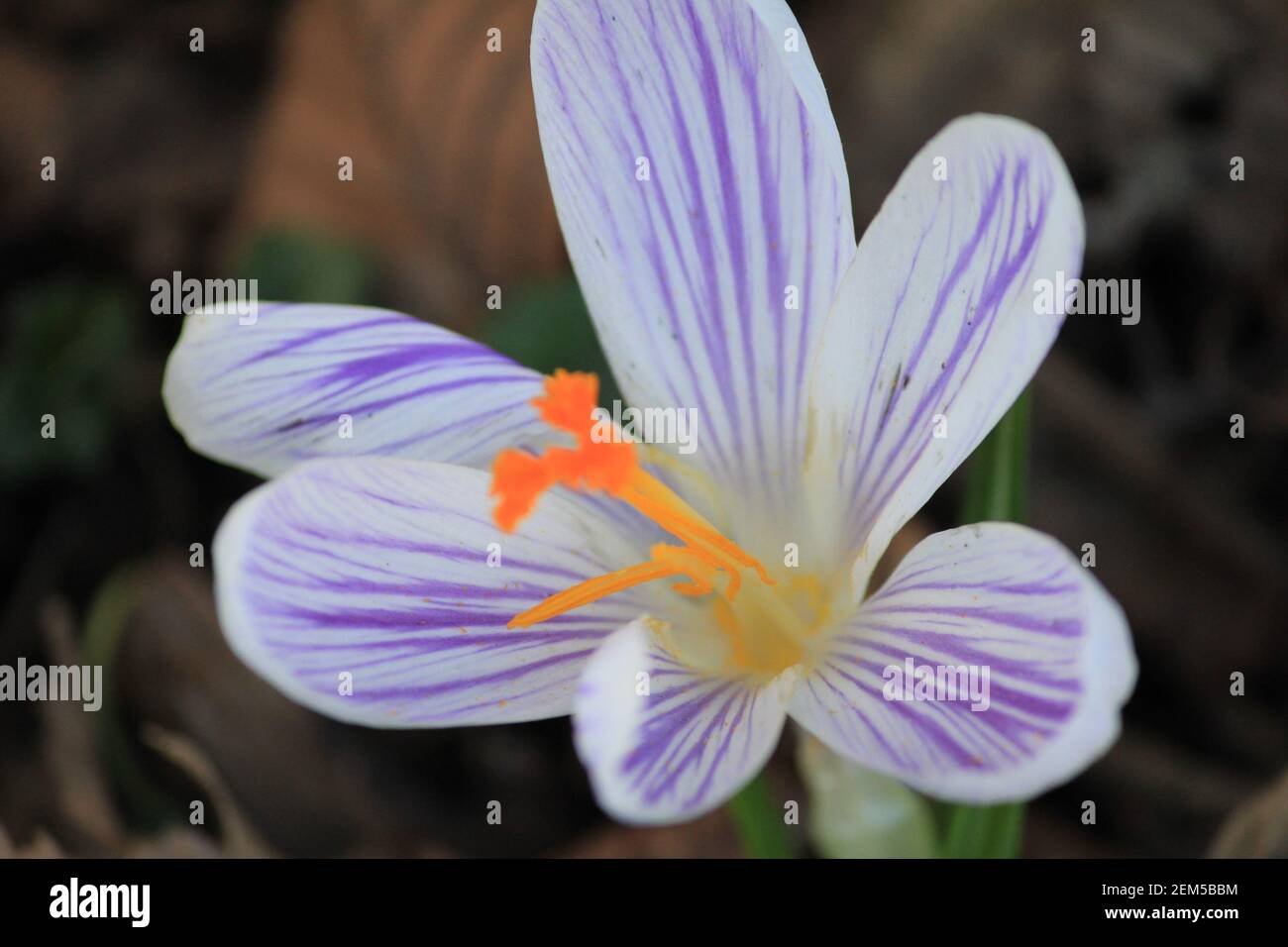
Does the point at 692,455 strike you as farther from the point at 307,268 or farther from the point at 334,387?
the point at 307,268

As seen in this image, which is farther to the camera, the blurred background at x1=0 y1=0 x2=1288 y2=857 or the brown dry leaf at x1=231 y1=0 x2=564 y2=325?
the brown dry leaf at x1=231 y1=0 x2=564 y2=325

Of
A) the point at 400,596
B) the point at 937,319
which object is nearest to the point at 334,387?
the point at 400,596

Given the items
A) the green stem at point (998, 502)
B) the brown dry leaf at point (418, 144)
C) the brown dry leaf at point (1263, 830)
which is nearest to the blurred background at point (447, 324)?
the brown dry leaf at point (418, 144)

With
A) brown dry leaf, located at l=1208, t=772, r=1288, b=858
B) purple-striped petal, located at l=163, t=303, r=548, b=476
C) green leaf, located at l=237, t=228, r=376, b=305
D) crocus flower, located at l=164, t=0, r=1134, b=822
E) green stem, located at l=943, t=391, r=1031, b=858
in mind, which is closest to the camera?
crocus flower, located at l=164, t=0, r=1134, b=822

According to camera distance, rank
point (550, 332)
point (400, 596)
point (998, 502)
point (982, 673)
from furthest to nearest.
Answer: point (550, 332) < point (998, 502) < point (400, 596) < point (982, 673)

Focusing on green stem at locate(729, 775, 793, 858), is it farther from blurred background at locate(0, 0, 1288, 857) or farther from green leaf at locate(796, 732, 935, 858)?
blurred background at locate(0, 0, 1288, 857)

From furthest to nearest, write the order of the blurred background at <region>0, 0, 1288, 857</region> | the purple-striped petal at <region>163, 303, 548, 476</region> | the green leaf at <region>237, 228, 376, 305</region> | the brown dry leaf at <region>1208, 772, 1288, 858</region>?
the green leaf at <region>237, 228, 376, 305</region> < the blurred background at <region>0, 0, 1288, 857</region> < the brown dry leaf at <region>1208, 772, 1288, 858</region> < the purple-striped petal at <region>163, 303, 548, 476</region>

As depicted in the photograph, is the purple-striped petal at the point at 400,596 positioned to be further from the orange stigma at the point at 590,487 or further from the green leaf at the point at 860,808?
the green leaf at the point at 860,808

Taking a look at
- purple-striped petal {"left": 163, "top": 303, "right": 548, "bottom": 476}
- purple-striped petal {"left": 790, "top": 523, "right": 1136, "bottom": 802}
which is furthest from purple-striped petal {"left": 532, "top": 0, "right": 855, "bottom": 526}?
purple-striped petal {"left": 790, "top": 523, "right": 1136, "bottom": 802}
